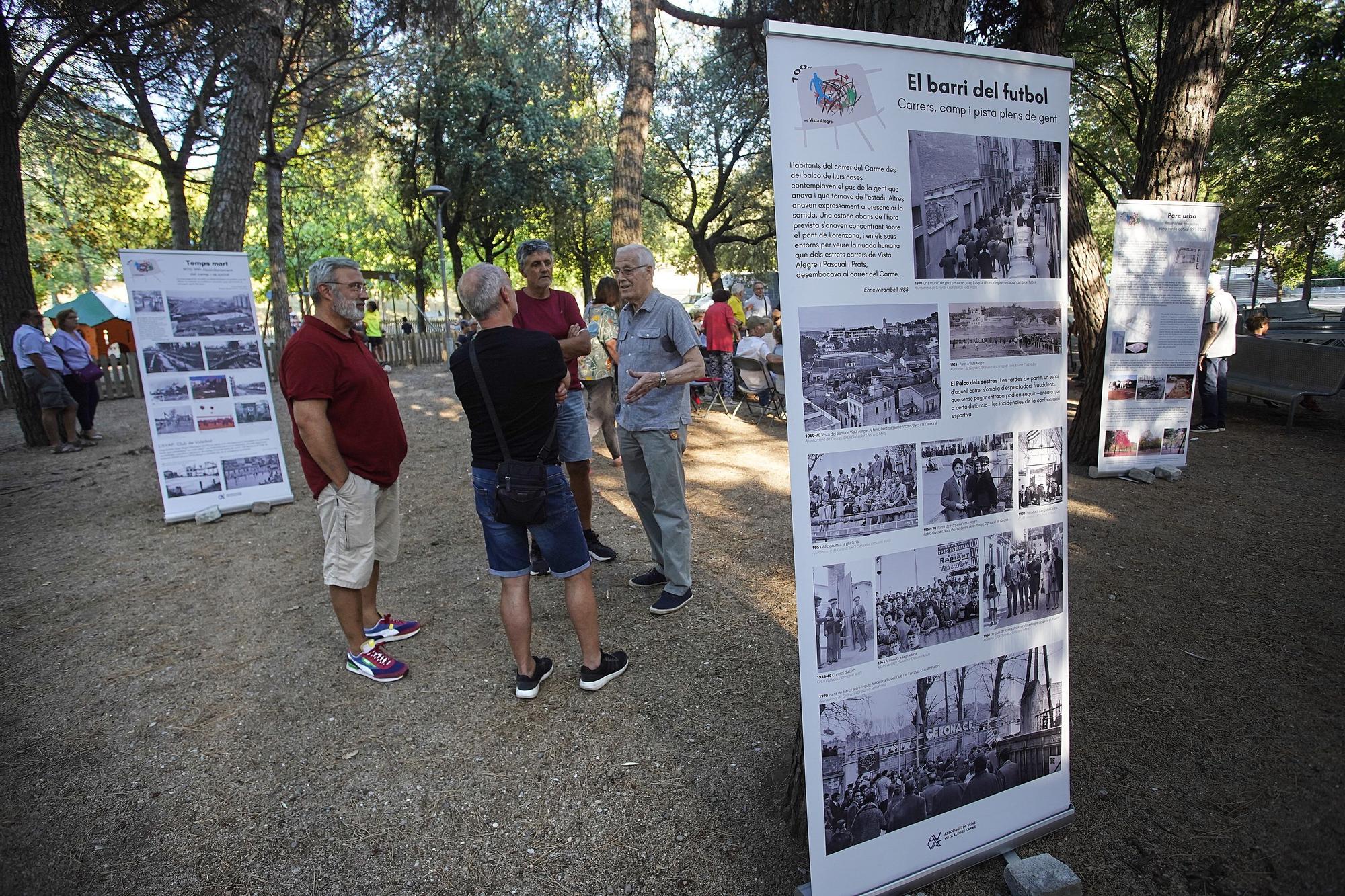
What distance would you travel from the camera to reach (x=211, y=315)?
19.9 feet

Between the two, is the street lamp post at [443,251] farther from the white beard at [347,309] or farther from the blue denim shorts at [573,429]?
the white beard at [347,309]

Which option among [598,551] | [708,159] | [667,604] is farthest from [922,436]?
[708,159]

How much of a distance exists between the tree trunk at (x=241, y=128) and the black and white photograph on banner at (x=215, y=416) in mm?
2024

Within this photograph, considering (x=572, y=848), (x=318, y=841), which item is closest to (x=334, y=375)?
(x=318, y=841)

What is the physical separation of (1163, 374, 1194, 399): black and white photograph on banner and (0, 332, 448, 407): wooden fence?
12.8 m

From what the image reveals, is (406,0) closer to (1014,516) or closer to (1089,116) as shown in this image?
(1014,516)

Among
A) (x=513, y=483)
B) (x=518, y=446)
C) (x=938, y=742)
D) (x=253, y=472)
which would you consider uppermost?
(x=518, y=446)

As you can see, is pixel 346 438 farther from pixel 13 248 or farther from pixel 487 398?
pixel 13 248

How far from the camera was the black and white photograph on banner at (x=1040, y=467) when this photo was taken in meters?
2.03

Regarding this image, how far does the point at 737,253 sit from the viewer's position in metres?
31.8

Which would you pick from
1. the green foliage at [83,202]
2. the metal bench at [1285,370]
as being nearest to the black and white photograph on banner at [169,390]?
the green foliage at [83,202]

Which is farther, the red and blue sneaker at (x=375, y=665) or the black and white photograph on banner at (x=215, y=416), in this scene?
the black and white photograph on banner at (x=215, y=416)

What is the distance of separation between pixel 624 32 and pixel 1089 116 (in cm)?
1514

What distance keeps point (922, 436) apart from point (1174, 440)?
611 centimetres
